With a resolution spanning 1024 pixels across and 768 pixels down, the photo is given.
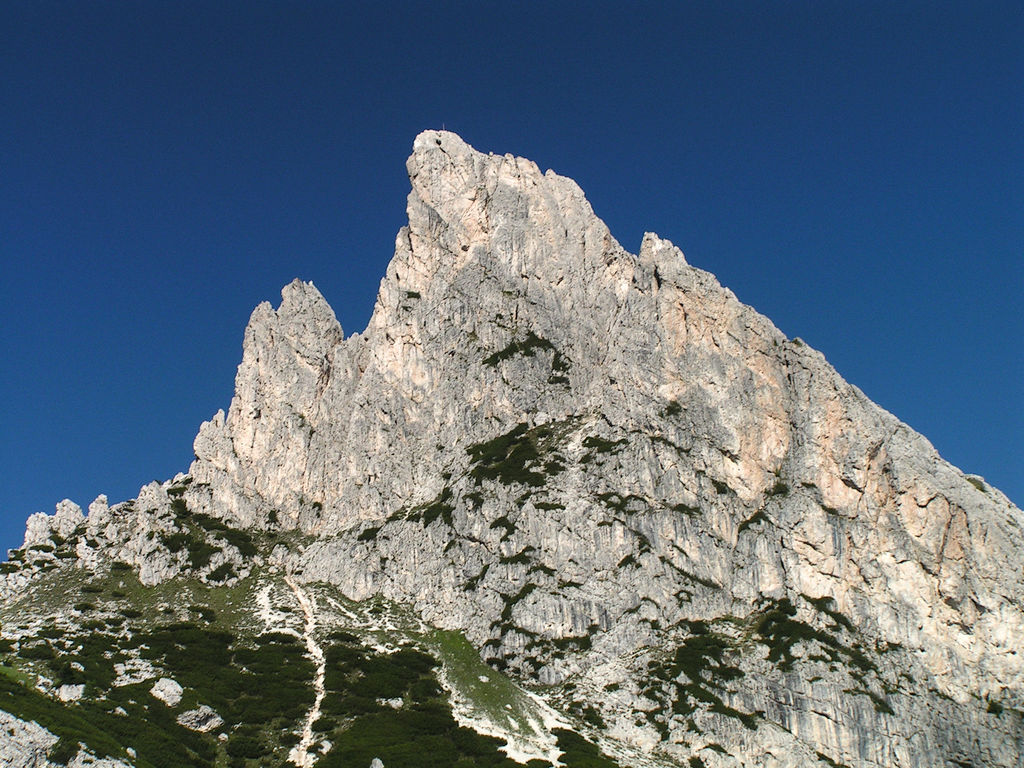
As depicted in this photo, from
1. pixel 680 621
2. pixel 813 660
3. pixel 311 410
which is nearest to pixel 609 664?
pixel 680 621

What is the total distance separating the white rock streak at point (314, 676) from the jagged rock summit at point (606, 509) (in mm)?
1146

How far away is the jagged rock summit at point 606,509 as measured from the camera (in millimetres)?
104562

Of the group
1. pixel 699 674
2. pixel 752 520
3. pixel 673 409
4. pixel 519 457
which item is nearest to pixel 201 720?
pixel 699 674

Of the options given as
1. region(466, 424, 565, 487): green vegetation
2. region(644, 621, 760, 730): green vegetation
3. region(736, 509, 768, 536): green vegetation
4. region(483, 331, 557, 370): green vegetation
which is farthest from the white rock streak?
region(736, 509, 768, 536): green vegetation

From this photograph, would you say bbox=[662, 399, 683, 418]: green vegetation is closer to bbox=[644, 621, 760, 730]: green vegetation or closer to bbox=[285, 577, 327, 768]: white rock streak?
bbox=[644, 621, 760, 730]: green vegetation

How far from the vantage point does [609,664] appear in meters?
109

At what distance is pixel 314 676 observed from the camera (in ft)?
337

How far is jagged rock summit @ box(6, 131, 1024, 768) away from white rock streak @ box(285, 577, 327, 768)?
3.76 feet

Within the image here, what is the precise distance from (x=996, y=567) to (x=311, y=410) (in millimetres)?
115698

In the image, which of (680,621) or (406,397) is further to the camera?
(406,397)

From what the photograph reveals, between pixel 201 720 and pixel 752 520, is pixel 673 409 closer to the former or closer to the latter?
pixel 752 520

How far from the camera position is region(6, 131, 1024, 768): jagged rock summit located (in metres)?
105

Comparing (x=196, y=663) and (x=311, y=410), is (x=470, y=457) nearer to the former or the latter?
(x=311, y=410)

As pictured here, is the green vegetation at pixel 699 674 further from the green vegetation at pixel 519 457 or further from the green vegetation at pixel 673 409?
the green vegetation at pixel 673 409
